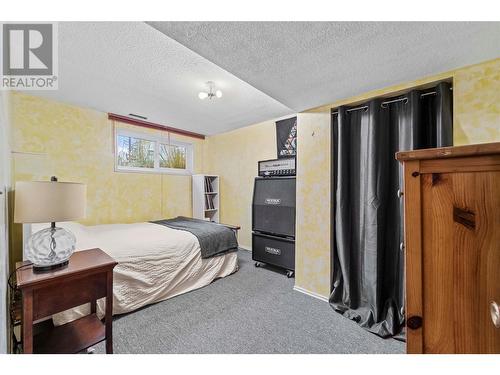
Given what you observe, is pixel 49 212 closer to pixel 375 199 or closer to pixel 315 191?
pixel 315 191

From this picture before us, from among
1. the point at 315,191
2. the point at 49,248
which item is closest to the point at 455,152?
the point at 315,191

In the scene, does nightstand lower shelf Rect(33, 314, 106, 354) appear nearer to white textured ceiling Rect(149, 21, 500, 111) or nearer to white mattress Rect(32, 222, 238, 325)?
white mattress Rect(32, 222, 238, 325)

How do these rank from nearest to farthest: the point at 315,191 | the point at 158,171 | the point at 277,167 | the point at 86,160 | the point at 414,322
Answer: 1. the point at 414,322
2. the point at 315,191
3. the point at 86,160
4. the point at 277,167
5. the point at 158,171

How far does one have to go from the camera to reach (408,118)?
1702 millimetres

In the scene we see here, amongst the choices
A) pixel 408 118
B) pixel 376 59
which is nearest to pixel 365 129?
pixel 408 118

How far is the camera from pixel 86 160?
302 cm

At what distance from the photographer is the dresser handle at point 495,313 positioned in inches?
21.9

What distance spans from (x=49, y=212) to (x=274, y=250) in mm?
2358

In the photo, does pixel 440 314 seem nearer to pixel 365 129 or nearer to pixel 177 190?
pixel 365 129

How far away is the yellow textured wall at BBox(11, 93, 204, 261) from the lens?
2.53 m

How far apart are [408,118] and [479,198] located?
1374 mm

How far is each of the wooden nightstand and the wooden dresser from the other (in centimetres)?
157
